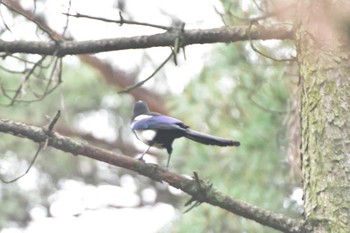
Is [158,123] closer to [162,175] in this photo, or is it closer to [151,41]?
[151,41]

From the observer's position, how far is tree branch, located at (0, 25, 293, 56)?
2834mm

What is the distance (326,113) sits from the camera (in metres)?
2.55

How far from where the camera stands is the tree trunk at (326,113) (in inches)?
97.4

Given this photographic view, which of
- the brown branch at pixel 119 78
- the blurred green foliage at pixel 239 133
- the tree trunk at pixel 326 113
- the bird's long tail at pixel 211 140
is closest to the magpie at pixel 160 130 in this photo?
the bird's long tail at pixel 211 140

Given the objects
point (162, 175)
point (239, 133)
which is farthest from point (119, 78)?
point (162, 175)

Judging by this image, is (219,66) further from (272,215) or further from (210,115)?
(272,215)

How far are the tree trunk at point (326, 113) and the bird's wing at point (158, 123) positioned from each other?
0.53 metres

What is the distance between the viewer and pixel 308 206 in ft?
8.32

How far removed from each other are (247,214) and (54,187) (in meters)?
6.33

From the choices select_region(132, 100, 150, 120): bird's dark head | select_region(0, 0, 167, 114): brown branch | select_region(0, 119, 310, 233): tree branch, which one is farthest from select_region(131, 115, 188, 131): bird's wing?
select_region(0, 0, 167, 114): brown branch

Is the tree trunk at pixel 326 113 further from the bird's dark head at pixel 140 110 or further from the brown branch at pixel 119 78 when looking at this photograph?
the brown branch at pixel 119 78

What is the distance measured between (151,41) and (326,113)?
0.68 m

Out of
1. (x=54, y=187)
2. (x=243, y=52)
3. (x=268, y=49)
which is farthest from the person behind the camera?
(x=54, y=187)

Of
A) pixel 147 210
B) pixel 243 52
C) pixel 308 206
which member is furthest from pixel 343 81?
pixel 147 210
